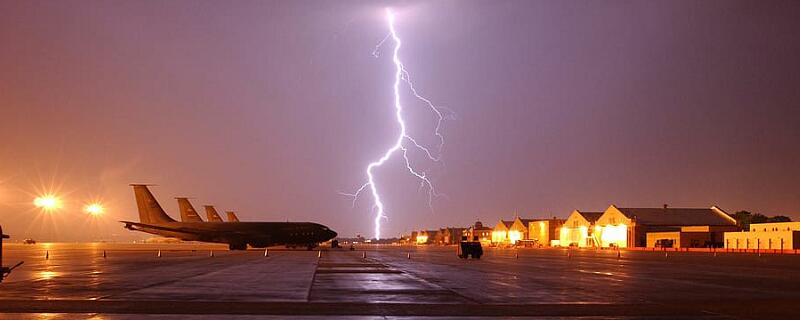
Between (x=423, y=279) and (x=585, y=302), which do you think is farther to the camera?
(x=423, y=279)

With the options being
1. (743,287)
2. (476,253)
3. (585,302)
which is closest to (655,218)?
(476,253)

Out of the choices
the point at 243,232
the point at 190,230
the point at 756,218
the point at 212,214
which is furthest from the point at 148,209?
the point at 756,218

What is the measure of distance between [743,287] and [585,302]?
1022cm

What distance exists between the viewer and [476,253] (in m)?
65.2

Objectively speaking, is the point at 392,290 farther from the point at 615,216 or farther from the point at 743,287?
the point at 615,216

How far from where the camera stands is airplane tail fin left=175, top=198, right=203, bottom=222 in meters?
117

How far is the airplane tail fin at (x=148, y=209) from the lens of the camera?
337 ft

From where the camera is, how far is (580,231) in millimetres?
148000

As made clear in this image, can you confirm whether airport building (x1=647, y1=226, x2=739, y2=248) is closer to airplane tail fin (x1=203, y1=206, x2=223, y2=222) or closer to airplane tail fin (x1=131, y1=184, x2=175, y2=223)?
airplane tail fin (x1=131, y1=184, x2=175, y2=223)

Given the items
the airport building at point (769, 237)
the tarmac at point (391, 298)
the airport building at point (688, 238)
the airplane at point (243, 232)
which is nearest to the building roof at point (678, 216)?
the airport building at point (688, 238)

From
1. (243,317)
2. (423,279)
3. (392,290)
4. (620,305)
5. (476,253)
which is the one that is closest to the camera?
(243,317)

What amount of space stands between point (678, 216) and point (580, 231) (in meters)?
20.3

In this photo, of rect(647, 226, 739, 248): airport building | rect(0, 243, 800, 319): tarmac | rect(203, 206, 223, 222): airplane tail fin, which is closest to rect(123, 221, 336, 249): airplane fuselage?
rect(203, 206, 223, 222): airplane tail fin

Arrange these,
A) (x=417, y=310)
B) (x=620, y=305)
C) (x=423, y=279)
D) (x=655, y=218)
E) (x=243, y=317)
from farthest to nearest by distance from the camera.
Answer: (x=655, y=218) < (x=423, y=279) < (x=620, y=305) < (x=417, y=310) < (x=243, y=317)
